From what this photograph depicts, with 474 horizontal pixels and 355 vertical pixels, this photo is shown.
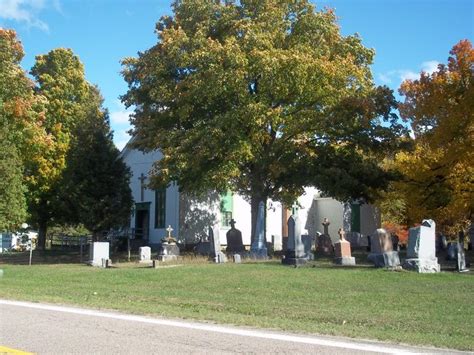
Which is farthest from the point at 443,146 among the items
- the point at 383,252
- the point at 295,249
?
the point at 295,249

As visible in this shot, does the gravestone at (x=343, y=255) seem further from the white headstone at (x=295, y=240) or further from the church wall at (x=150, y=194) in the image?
the church wall at (x=150, y=194)

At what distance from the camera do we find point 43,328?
9227 millimetres

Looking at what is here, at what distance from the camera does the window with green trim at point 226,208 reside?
3503 centimetres

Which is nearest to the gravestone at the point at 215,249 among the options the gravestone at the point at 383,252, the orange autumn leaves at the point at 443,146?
the gravestone at the point at 383,252

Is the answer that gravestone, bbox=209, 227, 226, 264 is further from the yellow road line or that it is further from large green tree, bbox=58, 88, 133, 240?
the yellow road line

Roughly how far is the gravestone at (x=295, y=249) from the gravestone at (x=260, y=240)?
2860 mm

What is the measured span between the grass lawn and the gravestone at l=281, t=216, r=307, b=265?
0.93 m

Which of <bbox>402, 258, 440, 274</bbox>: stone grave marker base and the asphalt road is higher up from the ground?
<bbox>402, 258, 440, 274</bbox>: stone grave marker base

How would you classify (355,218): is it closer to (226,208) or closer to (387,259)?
(226,208)

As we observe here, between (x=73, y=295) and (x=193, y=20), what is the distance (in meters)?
17.0

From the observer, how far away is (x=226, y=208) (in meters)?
35.3

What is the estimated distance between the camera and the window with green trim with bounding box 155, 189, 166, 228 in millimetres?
35281

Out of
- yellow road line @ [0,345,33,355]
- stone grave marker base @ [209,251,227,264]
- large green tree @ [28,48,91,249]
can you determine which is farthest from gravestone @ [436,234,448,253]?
yellow road line @ [0,345,33,355]

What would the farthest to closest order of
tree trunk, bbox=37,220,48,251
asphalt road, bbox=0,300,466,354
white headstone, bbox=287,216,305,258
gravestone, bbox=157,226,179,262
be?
1. tree trunk, bbox=37,220,48,251
2. gravestone, bbox=157,226,179,262
3. white headstone, bbox=287,216,305,258
4. asphalt road, bbox=0,300,466,354
